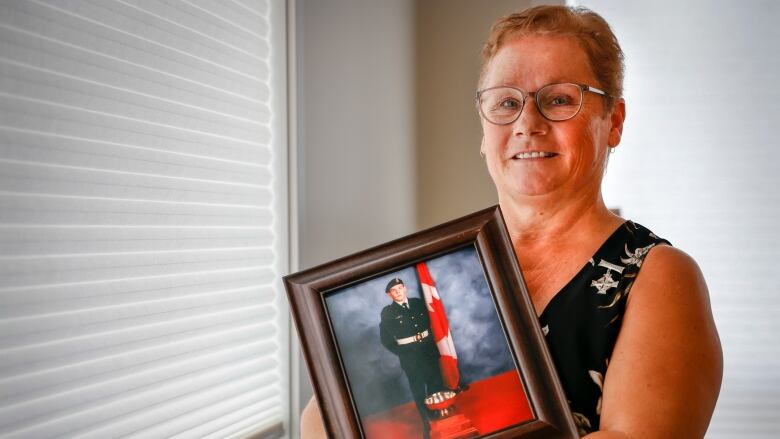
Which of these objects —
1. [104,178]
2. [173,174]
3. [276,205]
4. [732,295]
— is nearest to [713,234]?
[732,295]

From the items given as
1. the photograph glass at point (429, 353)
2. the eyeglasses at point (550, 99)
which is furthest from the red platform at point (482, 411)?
the eyeglasses at point (550, 99)

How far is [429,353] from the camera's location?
823 millimetres

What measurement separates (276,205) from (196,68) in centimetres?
51

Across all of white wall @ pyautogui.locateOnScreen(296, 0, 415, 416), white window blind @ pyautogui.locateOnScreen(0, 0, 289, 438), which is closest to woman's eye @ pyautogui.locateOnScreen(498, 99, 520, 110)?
white window blind @ pyautogui.locateOnScreen(0, 0, 289, 438)

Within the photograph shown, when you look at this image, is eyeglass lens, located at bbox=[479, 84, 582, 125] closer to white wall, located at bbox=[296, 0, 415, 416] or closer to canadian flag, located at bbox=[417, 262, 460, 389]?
canadian flag, located at bbox=[417, 262, 460, 389]

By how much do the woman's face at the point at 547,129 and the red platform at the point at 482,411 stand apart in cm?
29

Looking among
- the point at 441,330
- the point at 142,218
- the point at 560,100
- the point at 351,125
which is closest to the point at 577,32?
the point at 560,100

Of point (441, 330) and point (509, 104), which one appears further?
point (509, 104)

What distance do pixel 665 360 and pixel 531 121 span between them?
0.36 meters

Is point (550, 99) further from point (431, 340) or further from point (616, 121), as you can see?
point (431, 340)

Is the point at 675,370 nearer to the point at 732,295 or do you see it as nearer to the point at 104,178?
the point at 104,178

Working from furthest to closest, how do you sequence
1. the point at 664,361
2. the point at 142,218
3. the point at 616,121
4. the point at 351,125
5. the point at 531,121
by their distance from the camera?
the point at 351,125 < the point at 142,218 < the point at 616,121 < the point at 531,121 < the point at 664,361

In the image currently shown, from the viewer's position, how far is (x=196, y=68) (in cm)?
168

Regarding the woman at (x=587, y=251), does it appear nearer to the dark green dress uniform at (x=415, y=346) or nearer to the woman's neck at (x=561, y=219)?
the woman's neck at (x=561, y=219)
